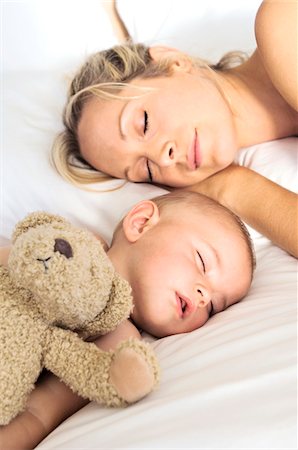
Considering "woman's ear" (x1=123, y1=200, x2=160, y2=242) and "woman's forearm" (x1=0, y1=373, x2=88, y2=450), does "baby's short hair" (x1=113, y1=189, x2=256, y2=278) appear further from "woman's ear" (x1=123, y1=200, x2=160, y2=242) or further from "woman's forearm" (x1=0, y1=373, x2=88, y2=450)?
"woman's forearm" (x1=0, y1=373, x2=88, y2=450)

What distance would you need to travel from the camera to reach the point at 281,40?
1275mm

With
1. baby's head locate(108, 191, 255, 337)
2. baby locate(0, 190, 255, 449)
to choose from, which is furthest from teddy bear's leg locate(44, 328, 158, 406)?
baby's head locate(108, 191, 255, 337)

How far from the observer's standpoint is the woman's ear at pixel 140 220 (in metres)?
1.13

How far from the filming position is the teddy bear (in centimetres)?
79

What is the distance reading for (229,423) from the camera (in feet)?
2.23

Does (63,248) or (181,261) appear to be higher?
(63,248)

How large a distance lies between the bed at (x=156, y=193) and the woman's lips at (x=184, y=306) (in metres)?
0.04

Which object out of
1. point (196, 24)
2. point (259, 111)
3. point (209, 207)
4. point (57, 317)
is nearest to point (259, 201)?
point (209, 207)

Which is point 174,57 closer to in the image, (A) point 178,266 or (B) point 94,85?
(B) point 94,85

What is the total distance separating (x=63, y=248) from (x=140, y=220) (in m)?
0.36

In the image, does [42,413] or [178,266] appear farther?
[178,266]

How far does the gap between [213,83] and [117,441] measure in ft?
3.26

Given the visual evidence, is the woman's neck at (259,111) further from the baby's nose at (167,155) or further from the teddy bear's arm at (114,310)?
the teddy bear's arm at (114,310)

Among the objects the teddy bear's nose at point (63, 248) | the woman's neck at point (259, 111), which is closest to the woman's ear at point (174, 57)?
the woman's neck at point (259, 111)
